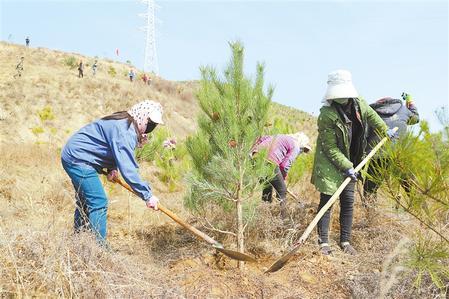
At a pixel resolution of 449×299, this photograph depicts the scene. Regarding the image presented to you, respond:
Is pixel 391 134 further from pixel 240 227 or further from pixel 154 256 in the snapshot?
pixel 154 256

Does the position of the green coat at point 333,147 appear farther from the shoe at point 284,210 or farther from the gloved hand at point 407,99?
the gloved hand at point 407,99

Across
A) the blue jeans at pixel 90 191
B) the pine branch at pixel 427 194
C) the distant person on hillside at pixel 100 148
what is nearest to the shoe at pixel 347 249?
the pine branch at pixel 427 194

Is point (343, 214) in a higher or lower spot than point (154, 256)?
higher

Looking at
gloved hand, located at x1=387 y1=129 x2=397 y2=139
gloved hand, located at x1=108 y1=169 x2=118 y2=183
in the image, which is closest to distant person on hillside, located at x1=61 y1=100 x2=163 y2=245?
gloved hand, located at x1=108 y1=169 x2=118 y2=183

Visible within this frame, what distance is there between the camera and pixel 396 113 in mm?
4246

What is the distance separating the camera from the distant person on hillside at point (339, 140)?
10.3ft

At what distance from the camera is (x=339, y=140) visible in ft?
10.8

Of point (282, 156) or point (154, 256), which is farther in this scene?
point (282, 156)

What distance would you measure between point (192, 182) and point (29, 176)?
389cm

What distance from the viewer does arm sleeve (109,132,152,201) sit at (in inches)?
111

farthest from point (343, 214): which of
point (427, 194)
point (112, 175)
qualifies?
point (112, 175)

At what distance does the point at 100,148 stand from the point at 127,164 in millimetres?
342

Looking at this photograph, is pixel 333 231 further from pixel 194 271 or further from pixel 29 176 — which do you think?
pixel 29 176

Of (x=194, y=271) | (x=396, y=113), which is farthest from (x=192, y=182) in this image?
(x=396, y=113)
